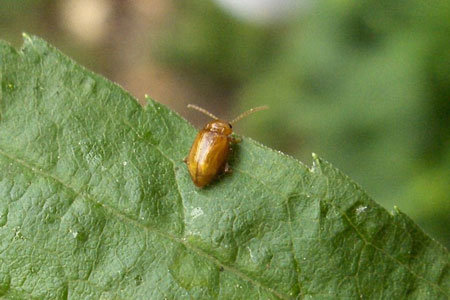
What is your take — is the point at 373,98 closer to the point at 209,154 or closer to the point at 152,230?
the point at 209,154

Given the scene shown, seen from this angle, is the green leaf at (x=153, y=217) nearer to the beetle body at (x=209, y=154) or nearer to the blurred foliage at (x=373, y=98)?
the beetle body at (x=209, y=154)

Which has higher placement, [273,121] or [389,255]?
[273,121]

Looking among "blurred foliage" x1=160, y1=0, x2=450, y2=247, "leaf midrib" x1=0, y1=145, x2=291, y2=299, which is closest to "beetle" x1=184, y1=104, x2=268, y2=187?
"leaf midrib" x1=0, y1=145, x2=291, y2=299

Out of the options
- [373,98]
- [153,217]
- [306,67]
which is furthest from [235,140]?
[306,67]

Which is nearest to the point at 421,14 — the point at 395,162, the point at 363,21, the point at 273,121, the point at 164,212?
the point at 363,21

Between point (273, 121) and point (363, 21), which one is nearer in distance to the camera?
point (363, 21)

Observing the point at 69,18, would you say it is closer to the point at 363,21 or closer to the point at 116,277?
the point at 363,21

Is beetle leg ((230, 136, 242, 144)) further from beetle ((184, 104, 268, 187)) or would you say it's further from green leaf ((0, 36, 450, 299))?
green leaf ((0, 36, 450, 299))
